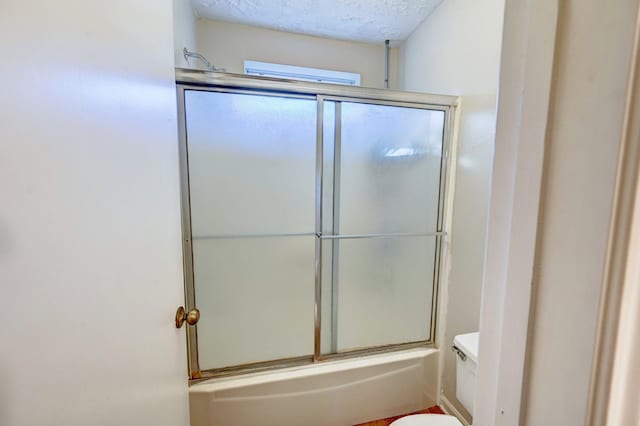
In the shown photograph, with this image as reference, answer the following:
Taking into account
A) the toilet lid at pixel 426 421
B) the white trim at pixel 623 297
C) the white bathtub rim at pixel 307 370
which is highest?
the white trim at pixel 623 297

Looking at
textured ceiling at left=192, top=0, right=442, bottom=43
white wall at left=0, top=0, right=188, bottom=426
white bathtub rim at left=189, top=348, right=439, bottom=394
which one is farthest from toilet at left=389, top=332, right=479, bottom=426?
textured ceiling at left=192, top=0, right=442, bottom=43

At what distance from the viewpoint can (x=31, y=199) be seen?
34cm

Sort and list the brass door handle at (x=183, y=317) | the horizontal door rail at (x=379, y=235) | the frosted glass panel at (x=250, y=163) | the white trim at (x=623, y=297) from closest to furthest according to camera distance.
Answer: the white trim at (x=623, y=297), the brass door handle at (x=183, y=317), the frosted glass panel at (x=250, y=163), the horizontal door rail at (x=379, y=235)

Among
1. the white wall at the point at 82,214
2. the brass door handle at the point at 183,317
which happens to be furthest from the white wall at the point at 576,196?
the brass door handle at the point at 183,317

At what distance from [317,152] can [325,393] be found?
1367 millimetres

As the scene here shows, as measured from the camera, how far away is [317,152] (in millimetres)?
1571

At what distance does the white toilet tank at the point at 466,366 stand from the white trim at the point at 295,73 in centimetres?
182

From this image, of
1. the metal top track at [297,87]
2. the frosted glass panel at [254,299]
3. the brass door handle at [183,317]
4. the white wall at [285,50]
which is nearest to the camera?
the brass door handle at [183,317]

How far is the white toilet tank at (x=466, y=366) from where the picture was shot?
3.71ft

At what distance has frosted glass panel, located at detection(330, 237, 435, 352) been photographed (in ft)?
5.69

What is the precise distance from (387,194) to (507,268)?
138cm

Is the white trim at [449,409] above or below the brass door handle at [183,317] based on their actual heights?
below

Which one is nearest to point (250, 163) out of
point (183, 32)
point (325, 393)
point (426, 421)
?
point (183, 32)

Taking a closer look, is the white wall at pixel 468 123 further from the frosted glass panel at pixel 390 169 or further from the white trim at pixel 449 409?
the frosted glass panel at pixel 390 169
